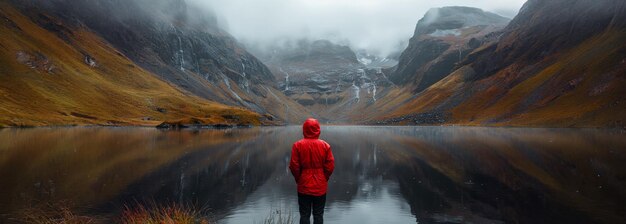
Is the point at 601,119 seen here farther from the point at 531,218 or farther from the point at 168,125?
the point at 168,125

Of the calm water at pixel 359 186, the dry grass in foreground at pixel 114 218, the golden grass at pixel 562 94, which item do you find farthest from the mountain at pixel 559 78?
the dry grass in foreground at pixel 114 218

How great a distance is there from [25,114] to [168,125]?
35.6 m

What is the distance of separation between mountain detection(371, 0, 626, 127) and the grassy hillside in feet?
312

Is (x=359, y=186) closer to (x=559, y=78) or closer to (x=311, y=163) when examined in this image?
(x=311, y=163)

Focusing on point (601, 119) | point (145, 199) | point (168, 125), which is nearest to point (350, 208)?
point (145, 199)

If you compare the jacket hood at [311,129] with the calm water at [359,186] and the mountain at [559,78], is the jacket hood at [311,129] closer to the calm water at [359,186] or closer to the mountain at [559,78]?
the calm water at [359,186]

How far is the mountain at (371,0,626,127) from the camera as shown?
357 ft

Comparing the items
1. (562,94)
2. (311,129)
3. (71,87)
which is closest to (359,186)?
(311,129)

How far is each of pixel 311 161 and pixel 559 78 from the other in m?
145

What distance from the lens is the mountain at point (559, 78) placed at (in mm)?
108812

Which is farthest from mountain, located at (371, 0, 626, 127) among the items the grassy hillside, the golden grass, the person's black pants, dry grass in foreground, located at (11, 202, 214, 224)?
dry grass in foreground, located at (11, 202, 214, 224)

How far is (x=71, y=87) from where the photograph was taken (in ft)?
458

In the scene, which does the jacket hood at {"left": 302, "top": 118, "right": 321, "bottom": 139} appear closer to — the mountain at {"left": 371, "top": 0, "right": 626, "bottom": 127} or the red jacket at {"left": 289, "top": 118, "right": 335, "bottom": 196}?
the red jacket at {"left": 289, "top": 118, "right": 335, "bottom": 196}

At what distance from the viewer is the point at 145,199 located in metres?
20.2
